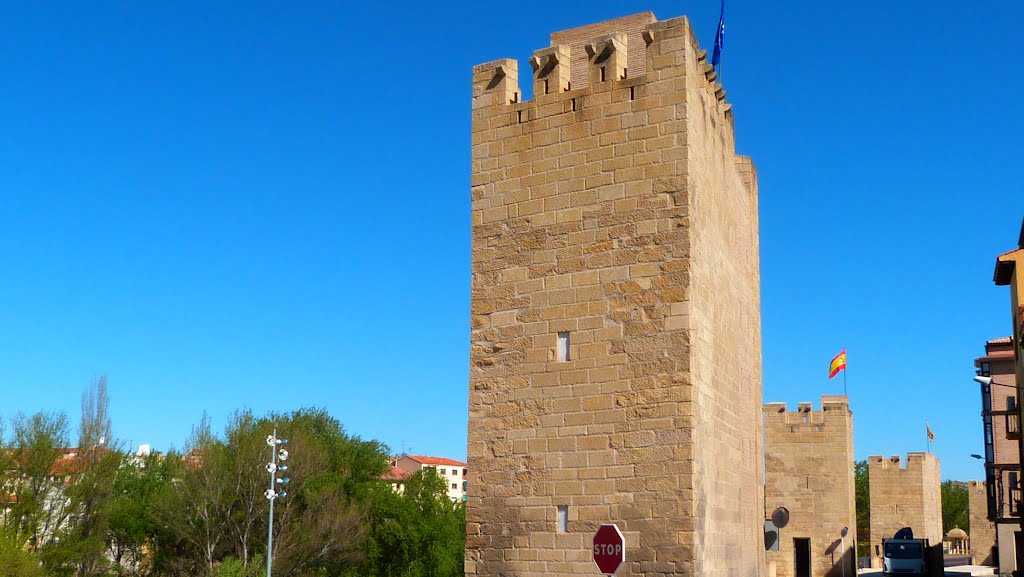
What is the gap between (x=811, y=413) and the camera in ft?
86.5

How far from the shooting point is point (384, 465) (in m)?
39.8

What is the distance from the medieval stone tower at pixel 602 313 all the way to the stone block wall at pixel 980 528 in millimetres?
33636

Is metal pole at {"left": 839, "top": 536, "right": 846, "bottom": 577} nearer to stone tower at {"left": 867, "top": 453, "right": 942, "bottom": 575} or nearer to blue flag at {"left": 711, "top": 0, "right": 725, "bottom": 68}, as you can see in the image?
stone tower at {"left": 867, "top": 453, "right": 942, "bottom": 575}

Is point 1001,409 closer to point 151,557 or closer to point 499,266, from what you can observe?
point 499,266

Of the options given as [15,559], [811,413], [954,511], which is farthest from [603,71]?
[954,511]

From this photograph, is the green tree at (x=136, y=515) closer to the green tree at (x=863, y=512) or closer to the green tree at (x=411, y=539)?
the green tree at (x=411, y=539)

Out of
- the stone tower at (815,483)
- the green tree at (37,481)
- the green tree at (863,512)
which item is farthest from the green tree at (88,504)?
the green tree at (863,512)

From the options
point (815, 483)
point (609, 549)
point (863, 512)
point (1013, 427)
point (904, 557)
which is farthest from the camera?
point (863, 512)

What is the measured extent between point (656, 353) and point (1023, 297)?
63.3ft

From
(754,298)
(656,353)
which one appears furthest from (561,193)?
(754,298)

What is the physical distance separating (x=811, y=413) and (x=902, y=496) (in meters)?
9.69

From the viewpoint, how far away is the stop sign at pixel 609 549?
338 inches

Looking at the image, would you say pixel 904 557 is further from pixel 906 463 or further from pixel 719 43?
pixel 719 43

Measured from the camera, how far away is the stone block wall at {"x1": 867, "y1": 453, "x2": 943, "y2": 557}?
33312mm
